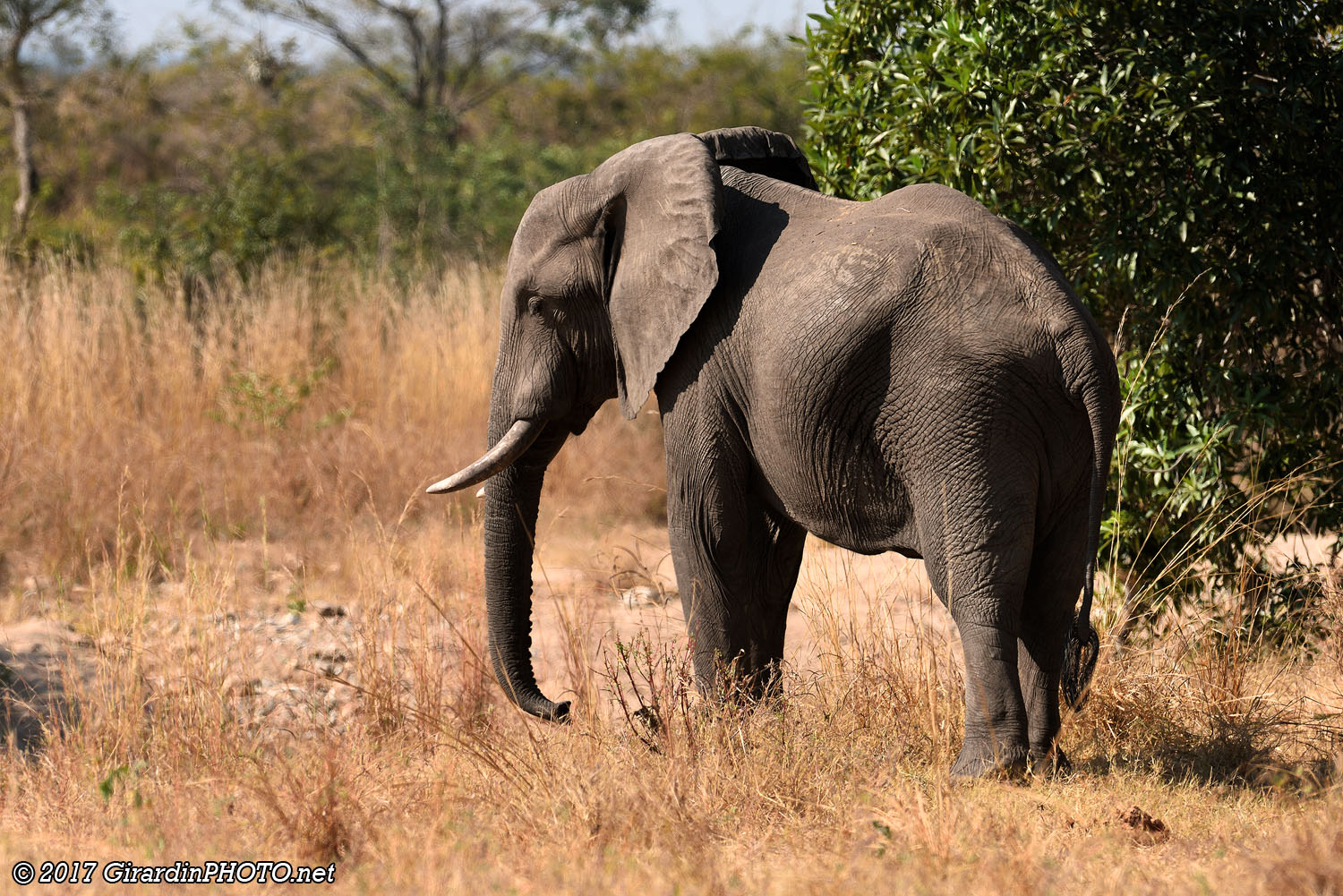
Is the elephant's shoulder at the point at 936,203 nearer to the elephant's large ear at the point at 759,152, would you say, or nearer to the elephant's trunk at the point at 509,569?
the elephant's large ear at the point at 759,152

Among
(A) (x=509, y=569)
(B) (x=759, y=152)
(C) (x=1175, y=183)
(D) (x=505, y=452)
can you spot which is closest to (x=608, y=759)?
(A) (x=509, y=569)

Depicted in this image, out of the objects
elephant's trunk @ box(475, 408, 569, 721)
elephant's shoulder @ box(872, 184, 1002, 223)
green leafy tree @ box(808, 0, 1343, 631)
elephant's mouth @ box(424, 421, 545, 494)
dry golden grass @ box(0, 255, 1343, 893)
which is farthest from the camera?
green leafy tree @ box(808, 0, 1343, 631)

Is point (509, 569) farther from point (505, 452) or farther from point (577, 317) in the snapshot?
point (577, 317)

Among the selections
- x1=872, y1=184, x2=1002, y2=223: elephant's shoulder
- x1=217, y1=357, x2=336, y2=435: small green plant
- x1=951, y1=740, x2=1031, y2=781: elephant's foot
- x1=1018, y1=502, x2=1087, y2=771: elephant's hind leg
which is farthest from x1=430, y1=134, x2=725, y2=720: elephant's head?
x1=217, y1=357, x2=336, y2=435: small green plant

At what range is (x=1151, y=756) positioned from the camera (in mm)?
4355

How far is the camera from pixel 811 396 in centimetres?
379

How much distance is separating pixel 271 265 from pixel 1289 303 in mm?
10136

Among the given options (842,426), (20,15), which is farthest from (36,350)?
(20,15)

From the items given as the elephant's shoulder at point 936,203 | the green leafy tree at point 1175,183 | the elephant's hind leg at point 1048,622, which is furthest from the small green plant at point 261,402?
the elephant's hind leg at point 1048,622

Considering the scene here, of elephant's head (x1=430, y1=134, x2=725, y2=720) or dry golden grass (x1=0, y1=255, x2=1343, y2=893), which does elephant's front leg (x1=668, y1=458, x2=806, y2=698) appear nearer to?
dry golden grass (x1=0, y1=255, x2=1343, y2=893)

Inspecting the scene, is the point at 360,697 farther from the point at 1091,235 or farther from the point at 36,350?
the point at 36,350

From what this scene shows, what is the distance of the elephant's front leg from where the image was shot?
4.16 meters

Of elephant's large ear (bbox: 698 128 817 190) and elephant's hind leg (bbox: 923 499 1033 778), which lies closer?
elephant's hind leg (bbox: 923 499 1033 778)

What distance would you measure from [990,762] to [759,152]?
7.30 feet
